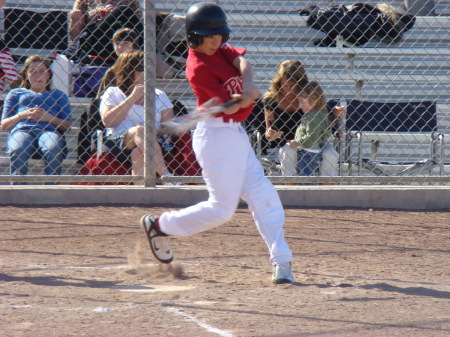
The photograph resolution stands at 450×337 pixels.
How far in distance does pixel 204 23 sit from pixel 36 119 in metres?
3.71

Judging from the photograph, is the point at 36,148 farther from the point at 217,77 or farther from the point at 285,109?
the point at 217,77

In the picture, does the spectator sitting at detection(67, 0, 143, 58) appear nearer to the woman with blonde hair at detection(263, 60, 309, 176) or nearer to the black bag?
the woman with blonde hair at detection(263, 60, 309, 176)

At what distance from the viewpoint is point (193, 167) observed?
6.80m

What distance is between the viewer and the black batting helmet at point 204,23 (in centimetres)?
373

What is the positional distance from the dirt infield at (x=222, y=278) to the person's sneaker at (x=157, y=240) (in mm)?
88

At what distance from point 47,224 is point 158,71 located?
2754mm

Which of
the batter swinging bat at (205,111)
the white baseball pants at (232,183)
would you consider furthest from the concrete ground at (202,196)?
the batter swinging bat at (205,111)

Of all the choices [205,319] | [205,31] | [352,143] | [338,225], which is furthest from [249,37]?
[205,319]

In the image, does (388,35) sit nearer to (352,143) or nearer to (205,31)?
(352,143)

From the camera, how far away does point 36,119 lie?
6.98 meters

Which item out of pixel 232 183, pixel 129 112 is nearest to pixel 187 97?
pixel 129 112

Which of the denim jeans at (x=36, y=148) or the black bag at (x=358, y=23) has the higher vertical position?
the black bag at (x=358, y=23)

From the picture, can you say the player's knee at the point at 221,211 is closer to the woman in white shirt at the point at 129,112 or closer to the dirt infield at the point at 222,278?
the dirt infield at the point at 222,278

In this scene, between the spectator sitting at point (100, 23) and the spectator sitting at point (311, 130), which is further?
the spectator sitting at point (100, 23)
